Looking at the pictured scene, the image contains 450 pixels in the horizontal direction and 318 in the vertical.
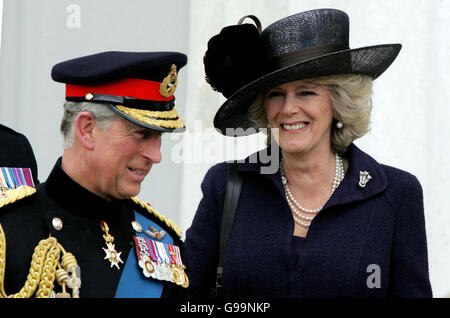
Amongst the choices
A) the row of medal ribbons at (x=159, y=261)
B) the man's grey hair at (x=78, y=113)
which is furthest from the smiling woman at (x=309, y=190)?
the man's grey hair at (x=78, y=113)

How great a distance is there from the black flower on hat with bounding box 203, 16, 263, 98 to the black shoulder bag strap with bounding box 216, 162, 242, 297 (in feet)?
1.03

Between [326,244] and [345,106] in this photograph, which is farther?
[345,106]

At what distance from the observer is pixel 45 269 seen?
2172mm

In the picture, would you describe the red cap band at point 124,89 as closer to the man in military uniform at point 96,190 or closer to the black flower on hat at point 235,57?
the man in military uniform at point 96,190

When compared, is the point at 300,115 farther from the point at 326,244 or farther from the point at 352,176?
the point at 326,244

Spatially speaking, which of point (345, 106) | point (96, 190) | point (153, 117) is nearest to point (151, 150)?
point (153, 117)

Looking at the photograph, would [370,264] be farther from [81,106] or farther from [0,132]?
[0,132]

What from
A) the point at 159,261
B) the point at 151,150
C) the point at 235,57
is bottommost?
the point at 159,261

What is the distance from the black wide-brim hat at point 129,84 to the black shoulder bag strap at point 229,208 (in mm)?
605

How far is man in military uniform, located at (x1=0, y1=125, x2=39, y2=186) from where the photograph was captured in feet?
9.77

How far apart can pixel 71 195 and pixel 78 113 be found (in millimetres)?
235

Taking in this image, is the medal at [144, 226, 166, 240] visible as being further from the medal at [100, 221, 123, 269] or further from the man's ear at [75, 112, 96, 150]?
the man's ear at [75, 112, 96, 150]

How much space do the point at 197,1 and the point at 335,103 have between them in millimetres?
2168

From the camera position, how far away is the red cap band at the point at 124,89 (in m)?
2.32
